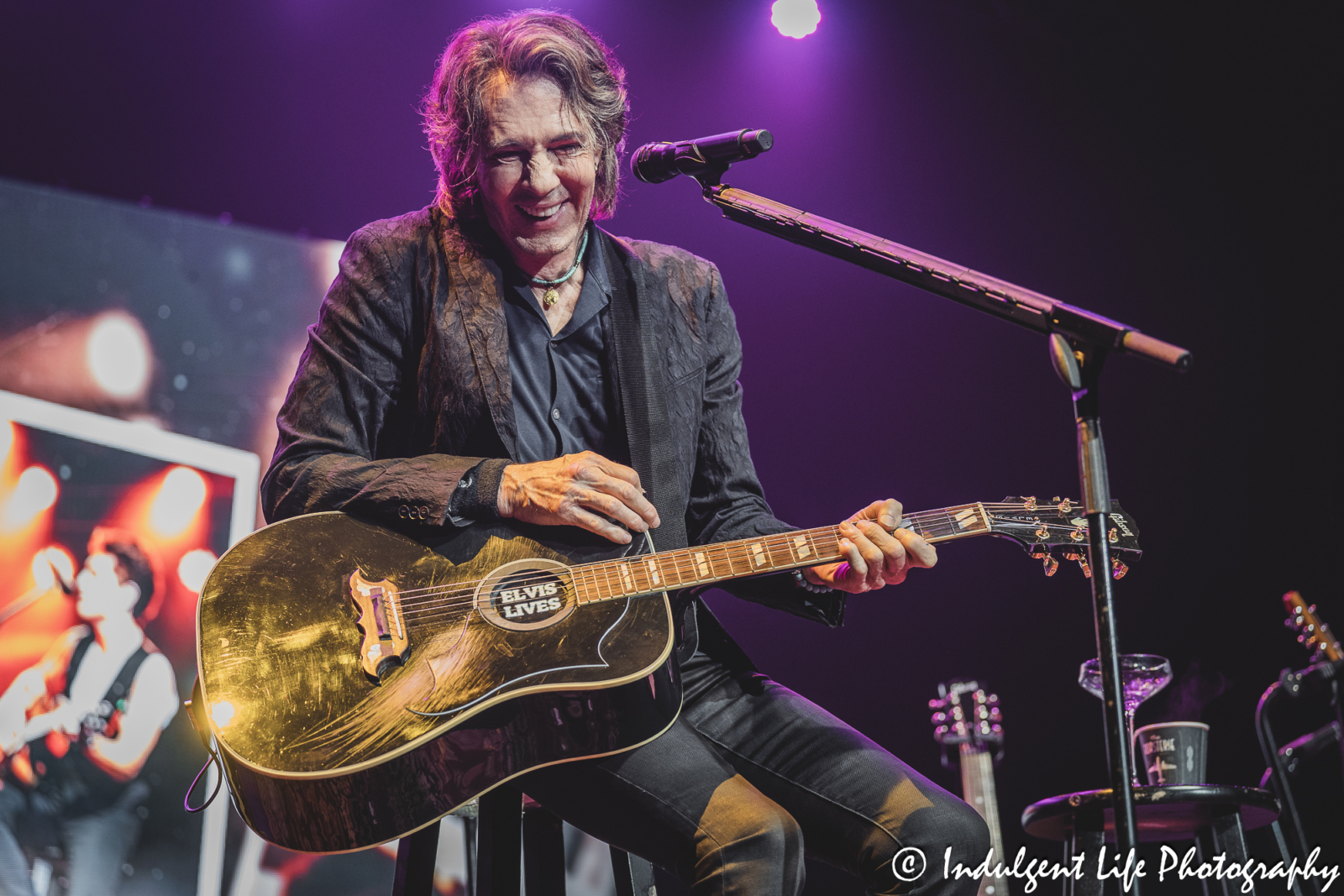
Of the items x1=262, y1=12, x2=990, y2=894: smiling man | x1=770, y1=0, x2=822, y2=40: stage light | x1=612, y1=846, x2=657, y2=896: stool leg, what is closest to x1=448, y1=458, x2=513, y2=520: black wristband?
x1=262, y1=12, x2=990, y2=894: smiling man

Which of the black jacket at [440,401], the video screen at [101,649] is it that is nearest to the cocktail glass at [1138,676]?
the black jacket at [440,401]

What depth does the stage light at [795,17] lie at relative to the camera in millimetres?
5223

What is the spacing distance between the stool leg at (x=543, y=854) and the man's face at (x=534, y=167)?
1.39 metres

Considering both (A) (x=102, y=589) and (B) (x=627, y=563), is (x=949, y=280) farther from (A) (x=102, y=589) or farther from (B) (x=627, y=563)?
(A) (x=102, y=589)

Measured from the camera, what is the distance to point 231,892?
13.1 ft

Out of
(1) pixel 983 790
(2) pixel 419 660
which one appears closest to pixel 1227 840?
(1) pixel 983 790

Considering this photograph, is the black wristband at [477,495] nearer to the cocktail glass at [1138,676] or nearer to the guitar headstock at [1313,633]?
the cocktail glass at [1138,676]

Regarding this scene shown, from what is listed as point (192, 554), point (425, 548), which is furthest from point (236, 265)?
point (425, 548)

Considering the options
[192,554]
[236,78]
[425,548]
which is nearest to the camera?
[425,548]

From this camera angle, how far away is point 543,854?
2.24 m

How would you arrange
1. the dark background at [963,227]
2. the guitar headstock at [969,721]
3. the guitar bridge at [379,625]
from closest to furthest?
1. the guitar bridge at [379,625]
2. the guitar headstock at [969,721]
3. the dark background at [963,227]

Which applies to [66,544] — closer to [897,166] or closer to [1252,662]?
[897,166]

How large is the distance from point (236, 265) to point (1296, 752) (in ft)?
15.5

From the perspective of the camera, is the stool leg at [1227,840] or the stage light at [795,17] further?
the stage light at [795,17]
